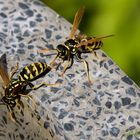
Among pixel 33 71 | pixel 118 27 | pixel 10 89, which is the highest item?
pixel 33 71

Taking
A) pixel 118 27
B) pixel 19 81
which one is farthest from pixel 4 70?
pixel 118 27

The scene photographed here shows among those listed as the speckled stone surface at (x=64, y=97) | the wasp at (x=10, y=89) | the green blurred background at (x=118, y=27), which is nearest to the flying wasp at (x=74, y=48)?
the speckled stone surface at (x=64, y=97)

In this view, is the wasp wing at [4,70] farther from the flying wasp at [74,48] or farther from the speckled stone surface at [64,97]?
the flying wasp at [74,48]

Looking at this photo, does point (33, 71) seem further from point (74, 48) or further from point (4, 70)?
point (74, 48)

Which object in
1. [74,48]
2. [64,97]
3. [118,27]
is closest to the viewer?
[64,97]

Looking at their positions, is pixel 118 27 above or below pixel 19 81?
below

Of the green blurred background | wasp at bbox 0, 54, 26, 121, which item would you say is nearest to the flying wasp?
wasp at bbox 0, 54, 26, 121
